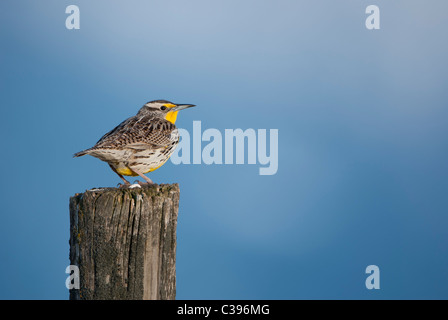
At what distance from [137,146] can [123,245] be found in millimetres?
2076

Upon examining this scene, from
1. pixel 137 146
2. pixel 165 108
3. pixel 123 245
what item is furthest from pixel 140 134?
pixel 123 245

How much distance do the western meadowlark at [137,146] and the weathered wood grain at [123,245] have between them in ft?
4.77

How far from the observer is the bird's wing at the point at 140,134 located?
5598 millimetres

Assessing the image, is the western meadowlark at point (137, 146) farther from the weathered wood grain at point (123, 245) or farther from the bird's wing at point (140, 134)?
the weathered wood grain at point (123, 245)

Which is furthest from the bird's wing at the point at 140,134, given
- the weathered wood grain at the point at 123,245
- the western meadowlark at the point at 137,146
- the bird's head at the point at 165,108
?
the weathered wood grain at the point at 123,245

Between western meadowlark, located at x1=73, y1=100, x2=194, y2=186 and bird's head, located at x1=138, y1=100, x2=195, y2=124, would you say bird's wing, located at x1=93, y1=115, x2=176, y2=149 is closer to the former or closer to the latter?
western meadowlark, located at x1=73, y1=100, x2=194, y2=186

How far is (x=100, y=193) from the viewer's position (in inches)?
153

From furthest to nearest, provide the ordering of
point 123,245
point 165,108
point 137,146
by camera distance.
Answer: point 165,108, point 137,146, point 123,245

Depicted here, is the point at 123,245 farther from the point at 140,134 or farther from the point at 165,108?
the point at 165,108

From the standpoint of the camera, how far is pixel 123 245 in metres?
3.75

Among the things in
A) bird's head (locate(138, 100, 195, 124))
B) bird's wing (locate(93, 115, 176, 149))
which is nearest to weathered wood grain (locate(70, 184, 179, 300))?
bird's wing (locate(93, 115, 176, 149))

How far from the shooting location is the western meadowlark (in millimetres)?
5508

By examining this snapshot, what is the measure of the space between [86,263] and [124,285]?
313mm
